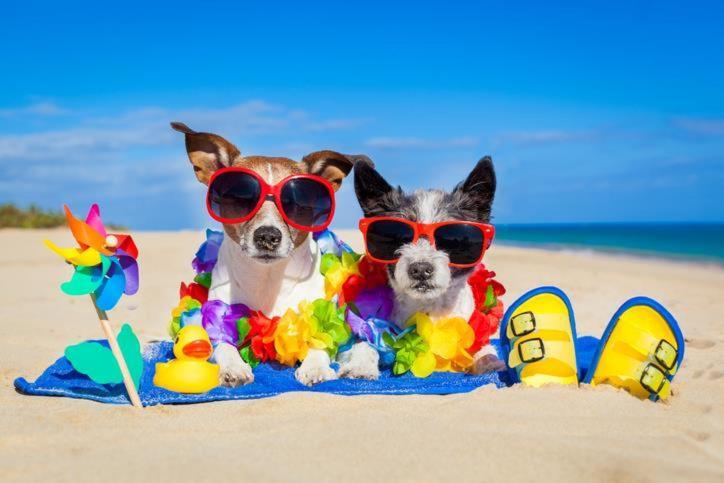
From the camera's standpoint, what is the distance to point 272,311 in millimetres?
4910

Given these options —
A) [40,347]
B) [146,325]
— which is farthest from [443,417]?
[146,325]

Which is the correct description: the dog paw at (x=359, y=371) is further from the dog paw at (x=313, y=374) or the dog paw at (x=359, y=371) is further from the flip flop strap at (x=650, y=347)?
the flip flop strap at (x=650, y=347)

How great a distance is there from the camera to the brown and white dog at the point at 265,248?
14.8ft

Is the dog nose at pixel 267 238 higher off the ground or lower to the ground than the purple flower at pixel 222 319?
higher

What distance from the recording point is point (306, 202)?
4.70 metres

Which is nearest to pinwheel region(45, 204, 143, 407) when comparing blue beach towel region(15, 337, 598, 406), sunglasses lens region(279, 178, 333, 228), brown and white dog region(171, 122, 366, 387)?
blue beach towel region(15, 337, 598, 406)

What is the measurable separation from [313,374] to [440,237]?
46.7 inches

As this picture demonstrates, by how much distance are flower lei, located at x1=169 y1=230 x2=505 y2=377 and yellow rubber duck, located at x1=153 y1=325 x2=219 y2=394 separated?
0.28 meters

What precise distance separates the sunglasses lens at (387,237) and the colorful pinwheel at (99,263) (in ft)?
5.08

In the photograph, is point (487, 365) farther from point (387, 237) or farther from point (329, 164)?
point (329, 164)

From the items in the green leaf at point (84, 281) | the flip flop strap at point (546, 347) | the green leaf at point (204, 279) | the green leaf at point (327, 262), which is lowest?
the flip flop strap at point (546, 347)

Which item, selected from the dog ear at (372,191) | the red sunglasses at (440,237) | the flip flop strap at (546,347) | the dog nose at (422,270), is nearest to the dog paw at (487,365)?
the flip flop strap at (546,347)

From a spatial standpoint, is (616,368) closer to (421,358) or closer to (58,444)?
(421,358)

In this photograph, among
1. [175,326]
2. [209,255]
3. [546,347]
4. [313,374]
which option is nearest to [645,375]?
[546,347]
